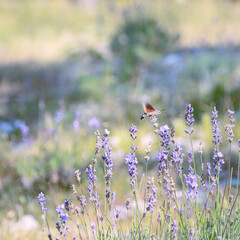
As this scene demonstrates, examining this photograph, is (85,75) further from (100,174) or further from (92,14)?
(92,14)

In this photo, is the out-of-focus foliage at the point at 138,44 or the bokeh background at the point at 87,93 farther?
the out-of-focus foliage at the point at 138,44

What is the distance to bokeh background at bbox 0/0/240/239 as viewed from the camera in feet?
11.1

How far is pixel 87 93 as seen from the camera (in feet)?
19.5

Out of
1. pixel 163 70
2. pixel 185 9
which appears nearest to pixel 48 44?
pixel 163 70

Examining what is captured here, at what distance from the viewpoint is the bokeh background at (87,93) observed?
11.1ft

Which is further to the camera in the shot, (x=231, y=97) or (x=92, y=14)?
(x=92, y=14)

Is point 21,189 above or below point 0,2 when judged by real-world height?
below

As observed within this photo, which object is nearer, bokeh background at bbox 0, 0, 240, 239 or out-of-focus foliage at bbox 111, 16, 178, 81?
bokeh background at bbox 0, 0, 240, 239

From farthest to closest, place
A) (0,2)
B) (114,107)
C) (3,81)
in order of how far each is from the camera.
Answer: (0,2) → (3,81) → (114,107)

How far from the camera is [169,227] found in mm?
1751

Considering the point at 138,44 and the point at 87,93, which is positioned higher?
the point at 138,44

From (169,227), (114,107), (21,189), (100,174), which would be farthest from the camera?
(114,107)

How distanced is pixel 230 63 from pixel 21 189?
388 centimetres

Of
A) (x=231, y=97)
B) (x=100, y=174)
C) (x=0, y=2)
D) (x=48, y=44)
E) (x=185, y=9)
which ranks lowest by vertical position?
(x=100, y=174)
